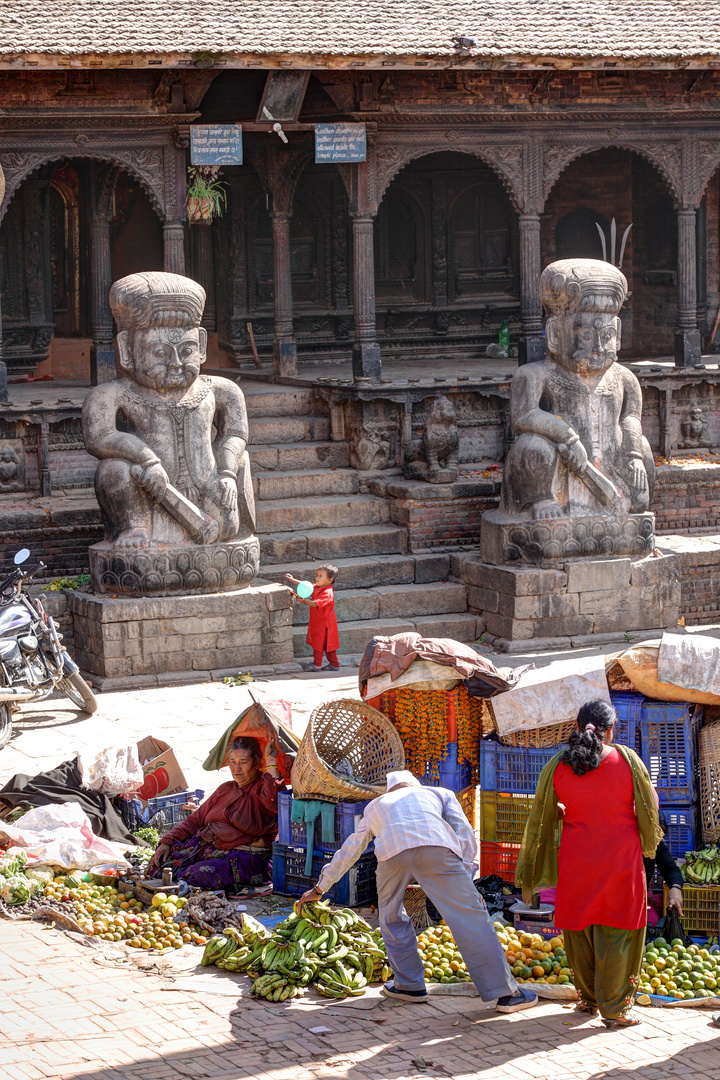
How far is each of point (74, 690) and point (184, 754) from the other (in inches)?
55.2

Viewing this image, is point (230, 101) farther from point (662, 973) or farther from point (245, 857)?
point (662, 973)

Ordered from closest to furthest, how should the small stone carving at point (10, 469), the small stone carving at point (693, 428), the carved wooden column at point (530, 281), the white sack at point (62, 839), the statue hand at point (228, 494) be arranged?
1. the white sack at point (62, 839)
2. the statue hand at point (228, 494)
3. the small stone carving at point (10, 469)
4. the small stone carving at point (693, 428)
5. the carved wooden column at point (530, 281)

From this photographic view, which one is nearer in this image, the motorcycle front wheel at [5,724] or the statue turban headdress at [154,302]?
the motorcycle front wheel at [5,724]

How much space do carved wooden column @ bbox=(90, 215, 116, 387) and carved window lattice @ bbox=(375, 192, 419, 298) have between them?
3.89 metres

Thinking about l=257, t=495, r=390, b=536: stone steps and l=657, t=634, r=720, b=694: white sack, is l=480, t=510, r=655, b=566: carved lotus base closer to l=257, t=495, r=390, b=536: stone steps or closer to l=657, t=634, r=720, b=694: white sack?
l=257, t=495, r=390, b=536: stone steps

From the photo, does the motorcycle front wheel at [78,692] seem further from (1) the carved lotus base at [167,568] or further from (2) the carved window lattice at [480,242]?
(2) the carved window lattice at [480,242]

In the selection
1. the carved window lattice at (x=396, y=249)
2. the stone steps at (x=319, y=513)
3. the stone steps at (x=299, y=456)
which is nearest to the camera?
the stone steps at (x=319, y=513)

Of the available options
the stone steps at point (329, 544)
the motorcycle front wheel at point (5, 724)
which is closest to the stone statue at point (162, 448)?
the stone steps at point (329, 544)

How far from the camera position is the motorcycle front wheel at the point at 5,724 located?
1114cm

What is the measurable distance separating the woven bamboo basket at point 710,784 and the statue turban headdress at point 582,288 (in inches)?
253

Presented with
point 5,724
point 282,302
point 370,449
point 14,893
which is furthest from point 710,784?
point 282,302

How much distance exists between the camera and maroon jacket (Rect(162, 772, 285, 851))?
8750 millimetres

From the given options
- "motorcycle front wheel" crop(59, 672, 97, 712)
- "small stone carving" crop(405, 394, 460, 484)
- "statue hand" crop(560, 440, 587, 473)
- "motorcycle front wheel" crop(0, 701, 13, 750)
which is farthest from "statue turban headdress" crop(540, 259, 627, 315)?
"motorcycle front wheel" crop(0, 701, 13, 750)

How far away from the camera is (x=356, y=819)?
27.6ft
